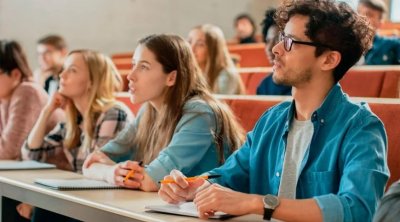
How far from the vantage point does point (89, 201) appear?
1.95 m

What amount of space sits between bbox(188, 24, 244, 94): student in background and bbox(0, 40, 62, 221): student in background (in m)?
1.12

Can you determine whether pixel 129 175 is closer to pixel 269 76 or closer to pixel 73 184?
pixel 73 184

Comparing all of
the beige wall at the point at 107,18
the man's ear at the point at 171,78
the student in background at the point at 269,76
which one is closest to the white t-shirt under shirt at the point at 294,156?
the man's ear at the point at 171,78

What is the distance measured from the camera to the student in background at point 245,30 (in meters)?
7.55

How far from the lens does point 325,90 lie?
6.26 feet

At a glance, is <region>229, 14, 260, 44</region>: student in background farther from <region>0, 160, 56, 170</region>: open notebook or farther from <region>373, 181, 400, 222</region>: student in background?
<region>373, 181, 400, 222</region>: student in background

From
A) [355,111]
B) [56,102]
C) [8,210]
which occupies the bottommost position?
[8,210]

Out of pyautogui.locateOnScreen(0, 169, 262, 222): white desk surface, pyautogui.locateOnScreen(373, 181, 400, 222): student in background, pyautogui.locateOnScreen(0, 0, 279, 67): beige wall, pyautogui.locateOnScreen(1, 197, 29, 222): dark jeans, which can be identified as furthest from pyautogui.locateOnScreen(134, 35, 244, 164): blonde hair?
pyautogui.locateOnScreen(0, 0, 279, 67): beige wall

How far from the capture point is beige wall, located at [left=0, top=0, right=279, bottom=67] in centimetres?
695

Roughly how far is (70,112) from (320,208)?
168cm

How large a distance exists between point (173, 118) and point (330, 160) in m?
0.81

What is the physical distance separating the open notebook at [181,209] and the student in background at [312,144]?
4cm

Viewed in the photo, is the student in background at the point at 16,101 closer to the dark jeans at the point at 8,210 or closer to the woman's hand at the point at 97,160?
the woman's hand at the point at 97,160

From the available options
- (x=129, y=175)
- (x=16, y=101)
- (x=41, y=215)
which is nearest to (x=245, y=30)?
(x=16, y=101)
